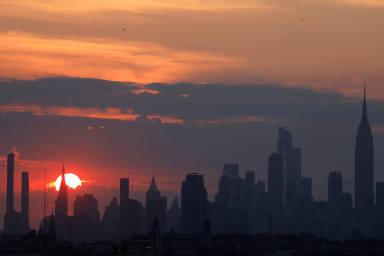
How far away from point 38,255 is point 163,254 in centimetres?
1530

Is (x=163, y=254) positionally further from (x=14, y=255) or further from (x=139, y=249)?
(x=14, y=255)

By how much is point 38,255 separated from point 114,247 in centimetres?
960

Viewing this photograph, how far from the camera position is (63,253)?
192m

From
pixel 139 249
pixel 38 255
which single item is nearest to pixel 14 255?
pixel 38 255

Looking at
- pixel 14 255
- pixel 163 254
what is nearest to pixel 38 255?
pixel 14 255

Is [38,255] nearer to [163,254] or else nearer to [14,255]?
[14,255]

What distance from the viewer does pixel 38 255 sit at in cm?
19362

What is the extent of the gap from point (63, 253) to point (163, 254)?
12.3 meters

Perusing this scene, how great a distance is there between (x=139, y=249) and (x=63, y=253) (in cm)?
1085

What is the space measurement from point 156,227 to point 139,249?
11770mm

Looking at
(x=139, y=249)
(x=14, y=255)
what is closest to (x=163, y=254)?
(x=139, y=249)

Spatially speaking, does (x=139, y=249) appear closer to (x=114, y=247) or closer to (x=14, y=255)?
(x=114, y=247)

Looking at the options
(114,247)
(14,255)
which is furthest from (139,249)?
(14,255)

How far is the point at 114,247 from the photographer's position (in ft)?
644
